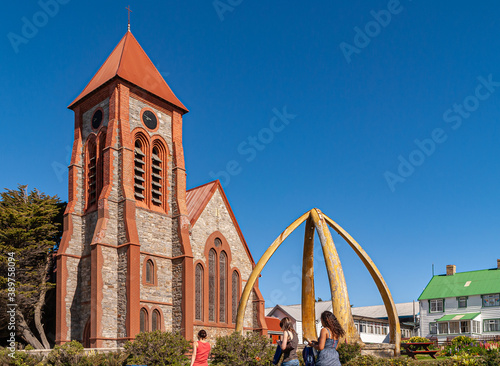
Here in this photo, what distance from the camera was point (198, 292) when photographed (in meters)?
36.2

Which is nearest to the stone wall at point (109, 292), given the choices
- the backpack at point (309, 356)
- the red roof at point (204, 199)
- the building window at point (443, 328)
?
the red roof at point (204, 199)

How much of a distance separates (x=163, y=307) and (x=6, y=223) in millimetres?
11324

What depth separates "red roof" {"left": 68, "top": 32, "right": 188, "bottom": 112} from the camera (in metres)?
35.8

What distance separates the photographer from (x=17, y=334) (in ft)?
111

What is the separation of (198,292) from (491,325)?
116 feet

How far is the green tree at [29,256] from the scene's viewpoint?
1313 inches

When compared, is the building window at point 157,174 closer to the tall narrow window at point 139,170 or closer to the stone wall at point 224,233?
the tall narrow window at point 139,170

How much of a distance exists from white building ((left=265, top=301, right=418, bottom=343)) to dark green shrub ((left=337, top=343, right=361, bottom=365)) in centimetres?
3798

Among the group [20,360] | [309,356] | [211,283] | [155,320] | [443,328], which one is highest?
[211,283]

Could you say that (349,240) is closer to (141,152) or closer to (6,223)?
(141,152)

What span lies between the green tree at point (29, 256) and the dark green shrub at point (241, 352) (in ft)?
56.1

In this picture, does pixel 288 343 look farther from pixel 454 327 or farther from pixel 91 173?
pixel 454 327

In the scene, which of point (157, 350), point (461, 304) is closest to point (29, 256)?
point (157, 350)

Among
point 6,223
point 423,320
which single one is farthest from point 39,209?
point 423,320
